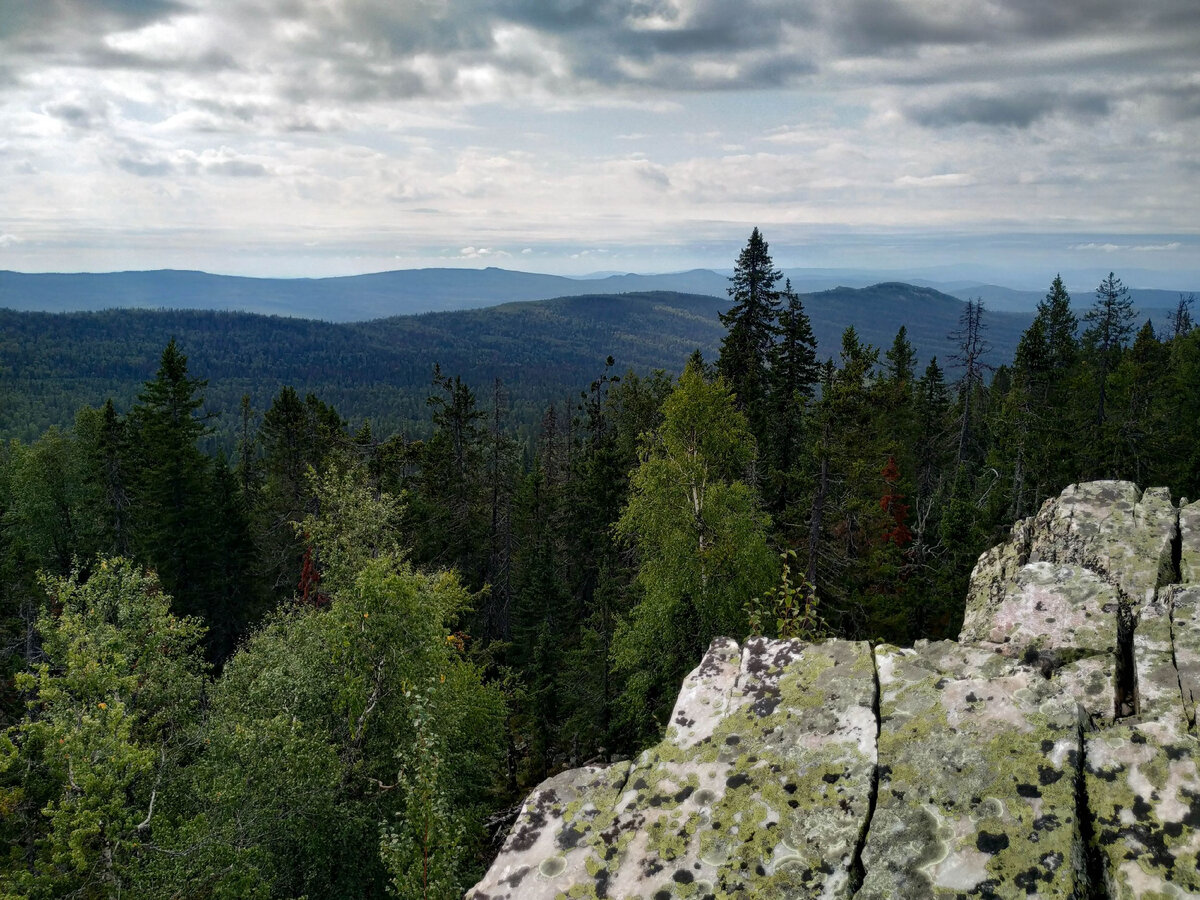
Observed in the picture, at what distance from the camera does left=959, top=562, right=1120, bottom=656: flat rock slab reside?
6.50 metres

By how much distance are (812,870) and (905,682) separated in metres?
1.99

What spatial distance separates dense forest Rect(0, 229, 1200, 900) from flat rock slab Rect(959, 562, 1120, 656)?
3.22m

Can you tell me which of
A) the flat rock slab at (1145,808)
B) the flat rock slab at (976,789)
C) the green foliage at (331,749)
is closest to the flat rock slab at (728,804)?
the flat rock slab at (976,789)

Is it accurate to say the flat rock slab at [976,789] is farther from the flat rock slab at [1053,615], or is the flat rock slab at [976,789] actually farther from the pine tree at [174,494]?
the pine tree at [174,494]

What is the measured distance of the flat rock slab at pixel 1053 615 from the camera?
6.50m

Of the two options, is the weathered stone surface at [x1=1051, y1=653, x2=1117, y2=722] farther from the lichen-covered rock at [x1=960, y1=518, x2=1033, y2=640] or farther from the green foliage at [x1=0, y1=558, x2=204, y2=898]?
the green foliage at [x1=0, y1=558, x2=204, y2=898]

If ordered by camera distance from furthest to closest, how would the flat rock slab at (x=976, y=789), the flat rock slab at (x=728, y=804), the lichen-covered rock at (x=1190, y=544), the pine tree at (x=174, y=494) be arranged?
the pine tree at (x=174, y=494) < the lichen-covered rock at (x=1190, y=544) < the flat rock slab at (x=728, y=804) < the flat rock slab at (x=976, y=789)

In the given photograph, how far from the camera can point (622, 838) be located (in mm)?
5391

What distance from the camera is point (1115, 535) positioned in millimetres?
8469

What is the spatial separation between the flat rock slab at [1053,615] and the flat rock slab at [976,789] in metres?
1.00

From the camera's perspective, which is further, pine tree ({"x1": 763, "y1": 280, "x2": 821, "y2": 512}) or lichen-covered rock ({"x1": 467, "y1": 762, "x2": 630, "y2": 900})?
pine tree ({"x1": 763, "y1": 280, "x2": 821, "y2": 512})

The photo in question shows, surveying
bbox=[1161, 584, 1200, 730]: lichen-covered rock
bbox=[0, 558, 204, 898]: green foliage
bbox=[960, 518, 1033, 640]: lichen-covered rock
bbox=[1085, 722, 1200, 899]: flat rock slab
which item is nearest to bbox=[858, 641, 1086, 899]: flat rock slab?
bbox=[1085, 722, 1200, 899]: flat rock slab

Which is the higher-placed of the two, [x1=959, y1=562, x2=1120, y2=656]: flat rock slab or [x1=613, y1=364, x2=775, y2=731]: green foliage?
[x1=959, y1=562, x2=1120, y2=656]: flat rock slab

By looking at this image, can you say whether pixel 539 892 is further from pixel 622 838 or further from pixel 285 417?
pixel 285 417
